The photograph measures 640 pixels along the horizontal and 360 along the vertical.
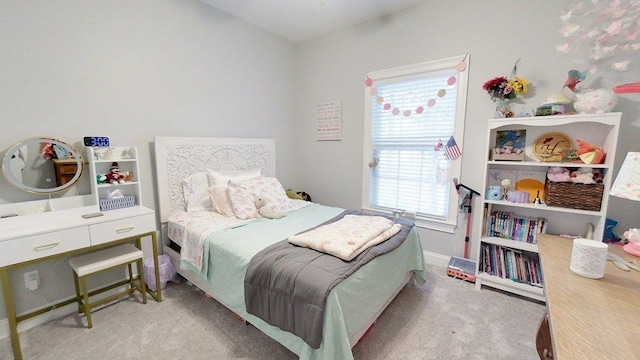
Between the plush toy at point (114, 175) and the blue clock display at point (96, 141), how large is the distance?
0.21m

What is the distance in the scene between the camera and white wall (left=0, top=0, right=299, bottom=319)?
174cm

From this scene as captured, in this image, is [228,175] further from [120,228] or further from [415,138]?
[415,138]

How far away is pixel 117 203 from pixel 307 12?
2587mm

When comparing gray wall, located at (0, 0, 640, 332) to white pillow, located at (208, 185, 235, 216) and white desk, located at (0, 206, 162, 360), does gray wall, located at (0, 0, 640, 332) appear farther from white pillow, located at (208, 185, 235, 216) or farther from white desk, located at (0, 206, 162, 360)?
white pillow, located at (208, 185, 235, 216)

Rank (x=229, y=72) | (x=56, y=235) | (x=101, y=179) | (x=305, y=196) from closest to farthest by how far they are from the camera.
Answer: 1. (x=56, y=235)
2. (x=101, y=179)
3. (x=229, y=72)
4. (x=305, y=196)

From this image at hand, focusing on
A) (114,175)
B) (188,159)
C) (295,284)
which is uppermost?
(188,159)

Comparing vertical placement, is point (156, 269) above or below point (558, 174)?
below

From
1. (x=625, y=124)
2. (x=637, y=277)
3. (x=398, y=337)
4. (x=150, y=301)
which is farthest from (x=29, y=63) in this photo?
(x=625, y=124)

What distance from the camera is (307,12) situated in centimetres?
278

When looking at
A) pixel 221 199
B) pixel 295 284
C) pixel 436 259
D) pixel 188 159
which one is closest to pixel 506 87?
pixel 436 259

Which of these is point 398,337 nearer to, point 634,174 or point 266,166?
point 634,174

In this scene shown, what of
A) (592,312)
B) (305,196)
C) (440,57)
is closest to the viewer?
(592,312)

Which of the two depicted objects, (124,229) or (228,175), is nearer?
(124,229)

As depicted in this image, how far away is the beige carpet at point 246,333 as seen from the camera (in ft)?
5.24
